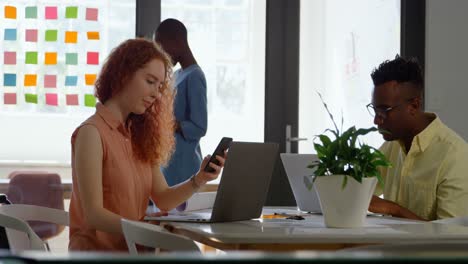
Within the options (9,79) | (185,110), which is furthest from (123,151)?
(9,79)

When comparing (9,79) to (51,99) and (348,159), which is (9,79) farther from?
(348,159)

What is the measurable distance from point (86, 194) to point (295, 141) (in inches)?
114

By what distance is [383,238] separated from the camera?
2.08 meters

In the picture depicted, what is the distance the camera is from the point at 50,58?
5.07 metres

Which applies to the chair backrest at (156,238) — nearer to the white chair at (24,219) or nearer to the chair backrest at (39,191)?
the white chair at (24,219)

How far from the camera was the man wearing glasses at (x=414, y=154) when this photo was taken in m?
2.89

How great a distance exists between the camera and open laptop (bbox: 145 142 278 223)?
2.41 m

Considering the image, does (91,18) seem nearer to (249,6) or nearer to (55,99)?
(55,99)

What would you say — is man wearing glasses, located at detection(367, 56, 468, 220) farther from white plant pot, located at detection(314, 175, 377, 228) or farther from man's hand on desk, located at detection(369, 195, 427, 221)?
white plant pot, located at detection(314, 175, 377, 228)

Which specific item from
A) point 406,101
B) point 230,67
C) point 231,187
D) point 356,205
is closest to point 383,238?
point 356,205

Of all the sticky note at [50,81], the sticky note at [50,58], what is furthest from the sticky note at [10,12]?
the sticky note at [50,81]

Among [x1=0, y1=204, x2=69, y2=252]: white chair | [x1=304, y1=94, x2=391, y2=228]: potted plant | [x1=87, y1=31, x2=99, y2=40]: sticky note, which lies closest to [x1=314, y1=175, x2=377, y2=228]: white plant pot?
[x1=304, y1=94, x2=391, y2=228]: potted plant

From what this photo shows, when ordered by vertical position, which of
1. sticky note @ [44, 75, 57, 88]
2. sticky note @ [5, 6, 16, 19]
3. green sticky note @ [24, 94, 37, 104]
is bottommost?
green sticky note @ [24, 94, 37, 104]

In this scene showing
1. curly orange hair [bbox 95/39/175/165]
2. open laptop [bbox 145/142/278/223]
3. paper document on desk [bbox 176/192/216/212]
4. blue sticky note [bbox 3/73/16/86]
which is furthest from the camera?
blue sticky note [bbox 3/73/16/86]
